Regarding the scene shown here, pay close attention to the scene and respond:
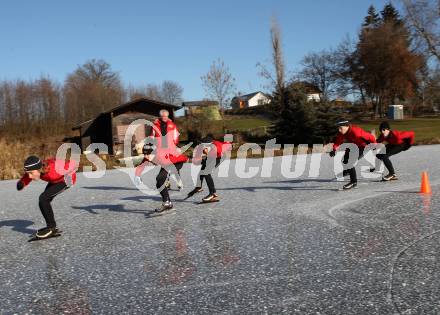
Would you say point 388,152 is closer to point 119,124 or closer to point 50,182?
point 50,182

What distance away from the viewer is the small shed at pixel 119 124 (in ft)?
112

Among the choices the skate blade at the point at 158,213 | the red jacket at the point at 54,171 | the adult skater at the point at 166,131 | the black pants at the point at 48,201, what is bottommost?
the skate blade at the point at 158,213

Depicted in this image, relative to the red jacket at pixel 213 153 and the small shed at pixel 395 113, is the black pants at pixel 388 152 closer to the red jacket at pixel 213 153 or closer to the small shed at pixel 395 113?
the red jacket at pixel 213 153

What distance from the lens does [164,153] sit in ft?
29.3

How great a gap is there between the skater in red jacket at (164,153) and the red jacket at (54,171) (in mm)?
1559

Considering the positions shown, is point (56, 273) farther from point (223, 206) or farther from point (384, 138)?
point (384, 138)

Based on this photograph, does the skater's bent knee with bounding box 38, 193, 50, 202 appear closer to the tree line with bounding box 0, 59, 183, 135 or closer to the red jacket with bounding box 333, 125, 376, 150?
the red jacket with bounding box 333, 125, 376, 150

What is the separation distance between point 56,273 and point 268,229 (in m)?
3.18

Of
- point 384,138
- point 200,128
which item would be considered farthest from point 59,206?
point 200,128

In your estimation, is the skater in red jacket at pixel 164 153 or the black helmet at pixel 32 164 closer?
the black helmet at pixel 32 164

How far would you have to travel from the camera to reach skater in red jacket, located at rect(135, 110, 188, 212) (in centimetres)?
873

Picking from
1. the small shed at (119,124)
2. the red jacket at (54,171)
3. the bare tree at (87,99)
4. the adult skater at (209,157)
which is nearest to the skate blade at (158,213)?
the adult skater at (209,157)

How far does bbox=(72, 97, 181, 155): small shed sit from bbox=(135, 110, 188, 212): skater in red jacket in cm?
2434

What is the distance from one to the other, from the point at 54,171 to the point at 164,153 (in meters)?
2.28
